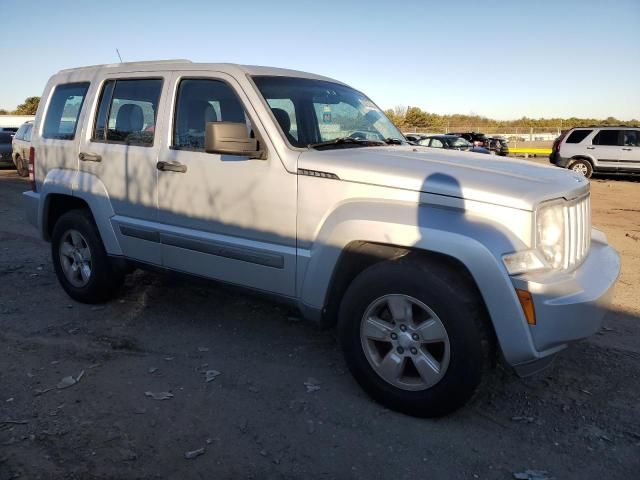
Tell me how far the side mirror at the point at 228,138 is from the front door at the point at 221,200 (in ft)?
0.42

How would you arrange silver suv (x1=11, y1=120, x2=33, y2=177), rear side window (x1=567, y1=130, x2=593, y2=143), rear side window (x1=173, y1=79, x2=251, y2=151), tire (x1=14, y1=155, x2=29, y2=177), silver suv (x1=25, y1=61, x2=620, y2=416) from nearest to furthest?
silver suv (x1=25, y1=61, x2=620, y2=416)
rear side window (x1=173, y1=79, x2=251, y2=151)
silver suv (x1=11, y1=120, x2=33, y2=177)
tire (x1=14, y1=155, x2=29, y2=177)
rear side window (x1=567, y1=130, x2=593, y2=143)

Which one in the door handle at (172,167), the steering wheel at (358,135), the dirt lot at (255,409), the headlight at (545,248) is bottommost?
the dirt lot at (255,409)

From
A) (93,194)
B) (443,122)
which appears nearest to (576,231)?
(93,194)

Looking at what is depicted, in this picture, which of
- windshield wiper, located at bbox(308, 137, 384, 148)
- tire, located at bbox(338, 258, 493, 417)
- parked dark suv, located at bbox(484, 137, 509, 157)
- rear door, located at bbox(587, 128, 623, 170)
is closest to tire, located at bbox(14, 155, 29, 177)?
windshield wiper, located at bbox(308, 137, 384, 148)

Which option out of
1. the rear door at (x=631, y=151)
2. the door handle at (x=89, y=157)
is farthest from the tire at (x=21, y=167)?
the rear door at (x=631, y=151)

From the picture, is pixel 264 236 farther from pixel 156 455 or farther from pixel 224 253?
pixel 156 455

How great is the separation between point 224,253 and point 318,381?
1090 millimetres

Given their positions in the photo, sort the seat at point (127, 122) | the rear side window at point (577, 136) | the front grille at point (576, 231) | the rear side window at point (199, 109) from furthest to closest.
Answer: the rear side window at point (577, 136) < the seat at point (127, 122) < the rear side window at point (199, 109) < the front grille at point (576, 231)

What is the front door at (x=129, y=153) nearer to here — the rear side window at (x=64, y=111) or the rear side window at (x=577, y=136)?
the rear side window at (x=64, y=111)

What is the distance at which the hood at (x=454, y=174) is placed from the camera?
2.87m

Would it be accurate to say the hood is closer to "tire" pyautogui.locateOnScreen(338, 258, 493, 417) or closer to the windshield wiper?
the windshield wiper

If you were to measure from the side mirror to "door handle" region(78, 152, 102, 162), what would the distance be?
1490mm

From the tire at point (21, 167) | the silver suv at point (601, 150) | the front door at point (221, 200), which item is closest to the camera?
the front door at point (221, 200)

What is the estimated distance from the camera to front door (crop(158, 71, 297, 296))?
353 cm
